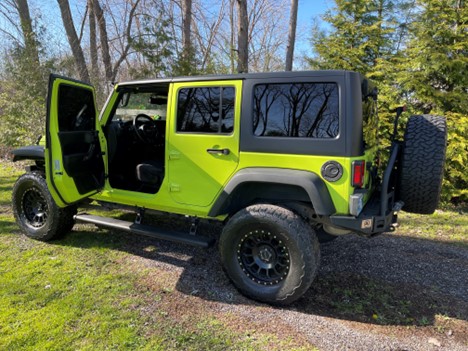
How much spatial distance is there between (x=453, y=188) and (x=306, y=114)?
5007 mm

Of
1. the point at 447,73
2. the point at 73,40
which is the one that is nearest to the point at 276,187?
the point at 447,73

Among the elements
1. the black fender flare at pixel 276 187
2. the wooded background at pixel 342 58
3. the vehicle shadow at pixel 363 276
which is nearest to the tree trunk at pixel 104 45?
the wooded background at pixel 342 58

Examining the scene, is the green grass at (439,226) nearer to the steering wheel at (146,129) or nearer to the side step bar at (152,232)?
the side step bar at (152,232)

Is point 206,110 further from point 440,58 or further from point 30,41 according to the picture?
point 30,41

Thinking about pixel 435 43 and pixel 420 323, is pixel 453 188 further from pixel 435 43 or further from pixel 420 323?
pixel 420 323

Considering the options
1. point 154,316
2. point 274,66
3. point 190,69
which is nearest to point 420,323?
point 154,316

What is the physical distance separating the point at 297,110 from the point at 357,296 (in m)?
1.84

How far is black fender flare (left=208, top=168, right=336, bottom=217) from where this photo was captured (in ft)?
9.12

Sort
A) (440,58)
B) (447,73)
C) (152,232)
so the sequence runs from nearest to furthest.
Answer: (152,232) < (440,58) < (447,73)

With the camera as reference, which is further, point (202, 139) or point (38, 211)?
point (38, 211)

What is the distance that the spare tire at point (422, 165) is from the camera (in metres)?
3.05

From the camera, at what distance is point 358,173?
2754mm

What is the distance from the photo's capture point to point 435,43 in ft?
21.8

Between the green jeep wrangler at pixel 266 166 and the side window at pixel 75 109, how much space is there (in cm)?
1
